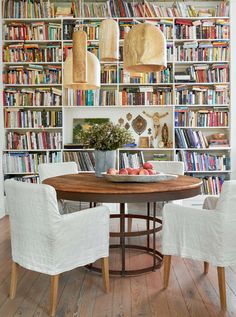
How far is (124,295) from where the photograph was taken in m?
2.64

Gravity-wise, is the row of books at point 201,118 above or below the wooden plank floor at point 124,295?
above

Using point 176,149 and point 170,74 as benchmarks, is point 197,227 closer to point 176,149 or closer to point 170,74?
point 176,149

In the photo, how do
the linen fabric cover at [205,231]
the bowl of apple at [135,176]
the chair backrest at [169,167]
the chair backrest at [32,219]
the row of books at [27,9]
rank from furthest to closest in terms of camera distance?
the row of books at [27,9], the chair backrest at [169,167], the bowl of apple at [135,176], the linen fabric cover at [205,231], the chair backrest at [32,219]

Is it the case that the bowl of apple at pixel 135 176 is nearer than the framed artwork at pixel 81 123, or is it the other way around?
the bowl of apple at pixel 135 176

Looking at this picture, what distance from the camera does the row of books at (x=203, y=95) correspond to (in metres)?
5.48

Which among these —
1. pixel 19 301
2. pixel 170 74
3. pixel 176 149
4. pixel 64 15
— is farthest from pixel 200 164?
pixel 19 301

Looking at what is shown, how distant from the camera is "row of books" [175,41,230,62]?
5.48m

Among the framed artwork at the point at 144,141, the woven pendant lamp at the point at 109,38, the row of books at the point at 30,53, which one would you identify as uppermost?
the row of books at the point at 30,53

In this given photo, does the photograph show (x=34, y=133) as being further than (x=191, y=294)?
Yes

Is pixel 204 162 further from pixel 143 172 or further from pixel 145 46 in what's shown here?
pixel 145 46

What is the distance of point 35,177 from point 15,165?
336mm

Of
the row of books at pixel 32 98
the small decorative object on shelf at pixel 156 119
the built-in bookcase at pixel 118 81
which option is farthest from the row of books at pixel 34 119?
the small decorative object on shelf at pixel 156 119

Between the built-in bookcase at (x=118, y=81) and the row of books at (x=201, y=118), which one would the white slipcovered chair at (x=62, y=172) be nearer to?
the built-in bookcase at (x=118, y=81)

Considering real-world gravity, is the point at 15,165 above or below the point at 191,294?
above
